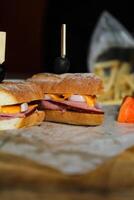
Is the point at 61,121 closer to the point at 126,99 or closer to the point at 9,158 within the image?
the point at 126,99

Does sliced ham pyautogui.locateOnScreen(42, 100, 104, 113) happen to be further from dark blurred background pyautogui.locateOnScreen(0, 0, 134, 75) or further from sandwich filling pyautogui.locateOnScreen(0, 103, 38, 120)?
dark blurred background pyautogui.locateOnScreen(0, 0, 134, 75)

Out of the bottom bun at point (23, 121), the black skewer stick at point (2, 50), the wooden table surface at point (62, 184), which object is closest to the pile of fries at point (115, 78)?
the bottom bun at point (23, 121)

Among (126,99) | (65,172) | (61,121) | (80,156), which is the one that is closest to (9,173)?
(65,172)

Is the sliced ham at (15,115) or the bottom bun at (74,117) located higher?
the sliced ham at (15,115)


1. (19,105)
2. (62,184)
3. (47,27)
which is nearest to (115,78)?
(47,27)

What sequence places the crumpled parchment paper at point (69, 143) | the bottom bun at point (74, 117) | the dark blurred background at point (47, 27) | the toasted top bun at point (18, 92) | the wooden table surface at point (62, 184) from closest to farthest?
the wooden table surface at point (62, 184), the crumpled parchment paper at point (69, 143), the toasted top bun at point (18, 92), the bottom bun at point (74, 117), the dark blurred background at point (47, 27)

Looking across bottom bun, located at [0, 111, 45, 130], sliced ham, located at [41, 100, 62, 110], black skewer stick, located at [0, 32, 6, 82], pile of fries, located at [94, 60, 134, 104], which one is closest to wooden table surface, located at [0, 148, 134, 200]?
bottom bun, located at [0, 111, 45, 130]

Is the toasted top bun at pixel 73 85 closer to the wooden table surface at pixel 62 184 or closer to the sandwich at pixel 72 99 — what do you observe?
the sandwich at pixel 72 99
